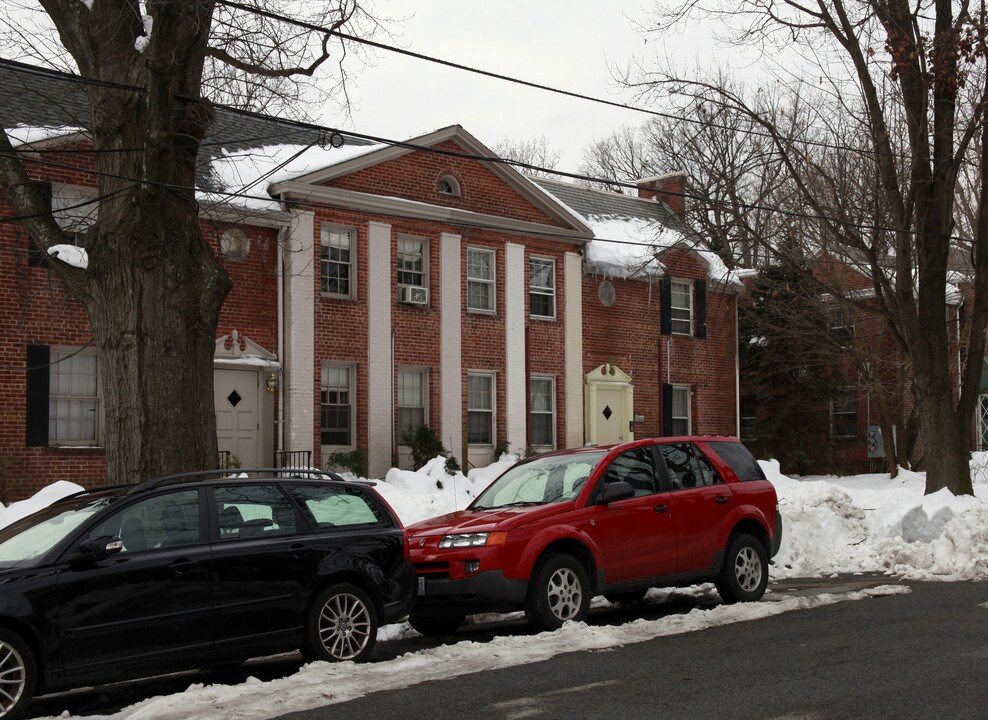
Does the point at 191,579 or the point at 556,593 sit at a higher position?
the point at 191,579

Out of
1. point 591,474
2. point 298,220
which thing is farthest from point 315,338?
point 591,474

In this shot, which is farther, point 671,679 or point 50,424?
point 50,424

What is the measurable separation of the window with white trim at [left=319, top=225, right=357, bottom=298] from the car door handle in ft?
49.8

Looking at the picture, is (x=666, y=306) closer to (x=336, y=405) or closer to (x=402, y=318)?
(x=402, y=318)

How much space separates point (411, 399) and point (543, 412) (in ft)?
12.5

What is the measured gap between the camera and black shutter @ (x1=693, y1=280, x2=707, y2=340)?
30.7 metres

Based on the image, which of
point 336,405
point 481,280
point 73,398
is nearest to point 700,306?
point 481,280

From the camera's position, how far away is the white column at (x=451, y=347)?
82.0ft

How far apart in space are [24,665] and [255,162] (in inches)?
655

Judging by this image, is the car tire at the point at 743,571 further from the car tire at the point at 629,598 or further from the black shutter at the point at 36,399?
the black shutter at the point at 36,399

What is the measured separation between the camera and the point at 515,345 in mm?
26422

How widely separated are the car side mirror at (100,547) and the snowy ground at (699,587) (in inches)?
41.9

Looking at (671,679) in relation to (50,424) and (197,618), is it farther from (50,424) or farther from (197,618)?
(50,424)

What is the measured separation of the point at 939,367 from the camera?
1953 centimetres
